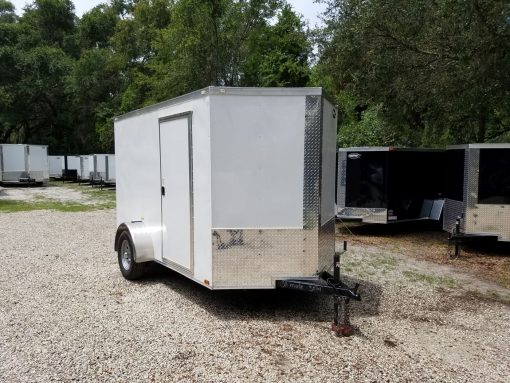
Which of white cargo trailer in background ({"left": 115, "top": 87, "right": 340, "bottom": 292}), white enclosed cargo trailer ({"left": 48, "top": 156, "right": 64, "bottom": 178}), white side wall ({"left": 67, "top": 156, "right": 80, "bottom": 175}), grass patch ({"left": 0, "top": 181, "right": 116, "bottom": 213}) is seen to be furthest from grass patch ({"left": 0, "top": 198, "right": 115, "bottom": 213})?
white enclosed cargo trailer ({"left": 48, "top": 156, "right": 64, "bottom": 178})

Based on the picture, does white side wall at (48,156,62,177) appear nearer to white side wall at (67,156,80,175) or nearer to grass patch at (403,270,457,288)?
white side wall at (67,156,80,175)

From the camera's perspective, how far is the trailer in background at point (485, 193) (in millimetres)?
8977

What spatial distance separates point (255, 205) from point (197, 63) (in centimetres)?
1975

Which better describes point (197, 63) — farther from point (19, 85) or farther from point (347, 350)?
point (347, 350)

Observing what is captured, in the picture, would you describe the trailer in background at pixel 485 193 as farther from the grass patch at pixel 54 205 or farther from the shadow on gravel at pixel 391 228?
the grass patch at pixel 54 205

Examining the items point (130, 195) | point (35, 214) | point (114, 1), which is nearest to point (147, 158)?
point (130, 195)

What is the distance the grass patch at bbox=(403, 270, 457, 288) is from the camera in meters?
7.21

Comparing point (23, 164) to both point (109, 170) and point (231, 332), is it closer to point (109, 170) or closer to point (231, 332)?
point (109, 170)

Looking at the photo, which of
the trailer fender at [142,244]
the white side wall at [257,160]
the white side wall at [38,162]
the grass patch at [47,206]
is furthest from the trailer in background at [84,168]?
the white side wall at [257,160]

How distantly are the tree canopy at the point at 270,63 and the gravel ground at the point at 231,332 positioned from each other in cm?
509

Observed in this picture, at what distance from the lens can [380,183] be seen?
37.4 ft

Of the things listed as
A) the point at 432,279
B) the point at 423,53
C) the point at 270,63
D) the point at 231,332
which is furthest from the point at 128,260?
the point at 270,63

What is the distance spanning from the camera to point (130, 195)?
25.3 ft

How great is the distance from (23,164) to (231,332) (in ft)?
88.5
